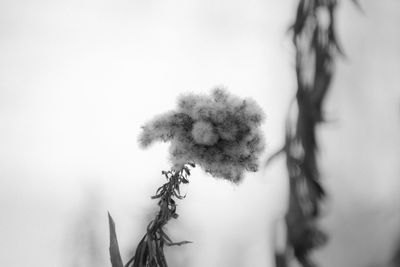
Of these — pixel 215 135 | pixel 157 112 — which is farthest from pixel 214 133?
pixel 157 112

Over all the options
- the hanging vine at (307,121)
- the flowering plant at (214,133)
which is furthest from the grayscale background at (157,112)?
the flowering plant at (214,133)

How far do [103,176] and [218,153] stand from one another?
38 centimetres

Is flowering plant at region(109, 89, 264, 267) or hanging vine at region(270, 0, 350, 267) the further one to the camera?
hanging vine at region(270, 0, 350, 267)

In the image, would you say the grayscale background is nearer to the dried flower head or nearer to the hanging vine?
the hanging vine

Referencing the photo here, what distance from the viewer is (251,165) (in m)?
0.68

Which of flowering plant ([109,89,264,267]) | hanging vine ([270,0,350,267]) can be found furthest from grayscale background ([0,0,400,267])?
flowering plant ([109,89,264,267])

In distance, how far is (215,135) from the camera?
2.11 feet

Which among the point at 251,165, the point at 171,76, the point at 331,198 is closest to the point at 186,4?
the point at 171,76

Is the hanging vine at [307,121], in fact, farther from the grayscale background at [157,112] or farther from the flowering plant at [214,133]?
the flowering plant at [214,133]

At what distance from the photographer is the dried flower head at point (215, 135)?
0.65m

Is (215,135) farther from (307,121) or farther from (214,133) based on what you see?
(307,121)

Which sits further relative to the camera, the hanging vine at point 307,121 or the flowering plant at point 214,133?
the hanging vine at point 307,121

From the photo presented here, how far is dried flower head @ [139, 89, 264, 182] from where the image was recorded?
25.5 inches

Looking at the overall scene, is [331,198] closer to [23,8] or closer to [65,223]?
[65,223]
